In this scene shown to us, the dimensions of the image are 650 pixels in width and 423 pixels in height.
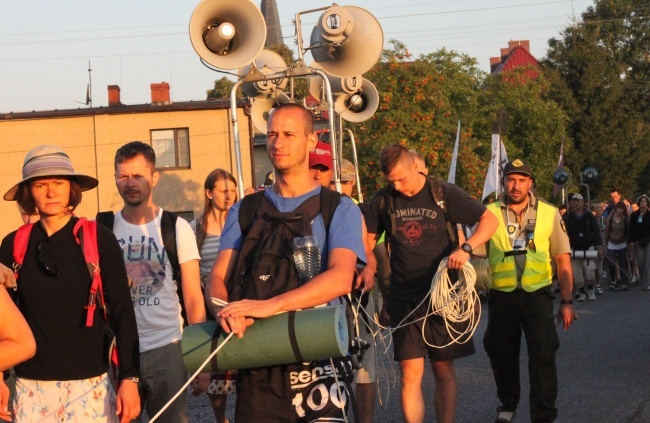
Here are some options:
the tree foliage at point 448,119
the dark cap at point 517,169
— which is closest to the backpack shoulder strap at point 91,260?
the dark cap at point 517,169

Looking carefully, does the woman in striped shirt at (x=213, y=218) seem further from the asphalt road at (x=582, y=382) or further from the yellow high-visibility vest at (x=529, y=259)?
the yellow high-visibility vest at (x=529, y=259)

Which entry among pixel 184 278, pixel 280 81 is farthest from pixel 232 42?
pixel 184 278

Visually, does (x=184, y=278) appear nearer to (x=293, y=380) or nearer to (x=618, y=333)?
(x=293, y=380)

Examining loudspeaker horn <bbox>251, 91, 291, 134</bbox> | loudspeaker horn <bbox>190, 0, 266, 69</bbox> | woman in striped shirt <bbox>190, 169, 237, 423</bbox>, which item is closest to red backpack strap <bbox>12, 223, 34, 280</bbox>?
woman in striped shirt <bbox>190, 169, 237, 423</bbox>

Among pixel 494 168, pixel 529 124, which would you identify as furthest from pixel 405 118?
pixel 494 168

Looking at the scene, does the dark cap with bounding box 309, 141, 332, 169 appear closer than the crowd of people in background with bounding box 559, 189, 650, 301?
Yes

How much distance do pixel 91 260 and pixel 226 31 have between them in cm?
537

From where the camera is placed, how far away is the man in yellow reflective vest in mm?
8344

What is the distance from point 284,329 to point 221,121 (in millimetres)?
43047

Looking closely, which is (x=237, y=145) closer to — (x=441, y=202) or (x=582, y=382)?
(x=441, y=202)

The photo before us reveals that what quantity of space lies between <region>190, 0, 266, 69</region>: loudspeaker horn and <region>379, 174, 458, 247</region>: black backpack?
2502 millimetres

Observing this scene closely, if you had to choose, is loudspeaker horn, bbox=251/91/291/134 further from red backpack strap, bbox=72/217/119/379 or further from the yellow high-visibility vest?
red backpack strap, bbox=72/217/119/379

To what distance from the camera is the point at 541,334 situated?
8.30 meters

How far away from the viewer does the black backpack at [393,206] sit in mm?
7578
